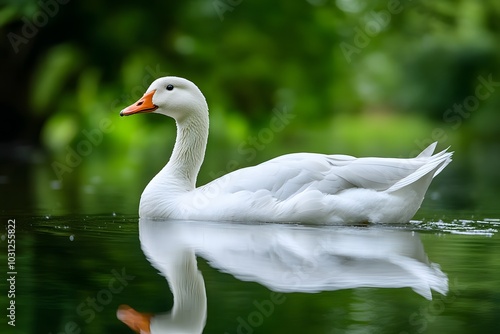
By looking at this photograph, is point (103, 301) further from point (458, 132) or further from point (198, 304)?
point (458, 132)

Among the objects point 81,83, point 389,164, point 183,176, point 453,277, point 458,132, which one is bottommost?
point 458,132

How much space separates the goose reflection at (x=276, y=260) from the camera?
516 cm

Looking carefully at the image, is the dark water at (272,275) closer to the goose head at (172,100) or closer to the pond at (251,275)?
the pond at (251,275)

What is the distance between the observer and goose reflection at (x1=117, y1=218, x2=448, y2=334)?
16.9 ft

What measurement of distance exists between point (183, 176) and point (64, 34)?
41.5ft

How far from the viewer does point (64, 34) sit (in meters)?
21.2

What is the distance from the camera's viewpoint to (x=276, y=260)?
648 cm

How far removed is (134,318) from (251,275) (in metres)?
1.30

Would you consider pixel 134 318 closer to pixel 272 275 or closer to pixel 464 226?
pixel 272 275

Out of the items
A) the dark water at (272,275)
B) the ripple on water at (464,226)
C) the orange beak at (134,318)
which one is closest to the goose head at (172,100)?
the dark water at (272,275)

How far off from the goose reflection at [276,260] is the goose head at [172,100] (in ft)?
3.67

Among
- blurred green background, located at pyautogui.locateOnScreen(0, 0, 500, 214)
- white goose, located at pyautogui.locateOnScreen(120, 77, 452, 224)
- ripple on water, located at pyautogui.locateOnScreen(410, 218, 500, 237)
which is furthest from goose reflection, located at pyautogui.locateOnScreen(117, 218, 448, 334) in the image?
blurred green background, located at pyautogui.locateOnScreen(0, 0, 500, 214)

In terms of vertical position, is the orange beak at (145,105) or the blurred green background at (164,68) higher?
the orange beak at (145,105)

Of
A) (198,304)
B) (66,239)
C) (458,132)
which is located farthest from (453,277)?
(458,132)
